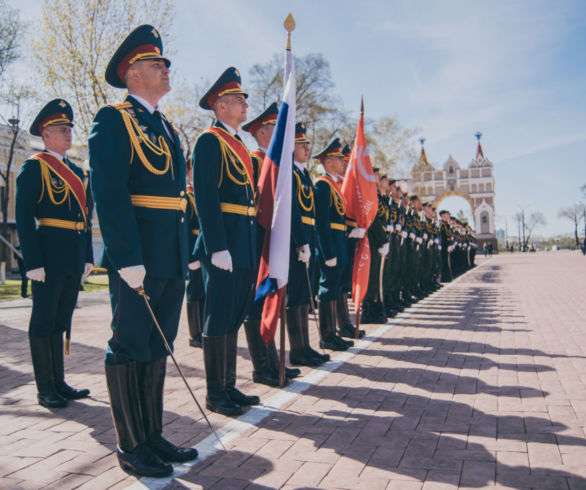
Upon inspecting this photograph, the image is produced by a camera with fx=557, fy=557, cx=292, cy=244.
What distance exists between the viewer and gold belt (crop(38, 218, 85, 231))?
4316 millimetres

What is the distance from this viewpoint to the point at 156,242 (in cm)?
310

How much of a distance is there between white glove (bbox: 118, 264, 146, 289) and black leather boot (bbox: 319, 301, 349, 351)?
344 cm

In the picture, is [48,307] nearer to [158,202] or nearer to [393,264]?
[158,202]

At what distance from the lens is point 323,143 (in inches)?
1348

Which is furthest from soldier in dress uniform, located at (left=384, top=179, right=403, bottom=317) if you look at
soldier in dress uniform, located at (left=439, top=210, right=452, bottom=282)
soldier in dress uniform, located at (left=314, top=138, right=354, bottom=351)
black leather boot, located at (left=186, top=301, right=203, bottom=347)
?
soldier in dress uniform, located at (left=439, top=210, right=452, bottom=282)

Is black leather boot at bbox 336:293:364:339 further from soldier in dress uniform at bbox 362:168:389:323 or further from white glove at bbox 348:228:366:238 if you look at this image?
soldier in dress uniform at bbox 362:168:389:323

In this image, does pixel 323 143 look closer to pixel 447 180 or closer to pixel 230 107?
pixel 230 107

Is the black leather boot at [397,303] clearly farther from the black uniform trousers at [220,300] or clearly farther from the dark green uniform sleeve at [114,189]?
the dark green uniform sleeve at [114,189]

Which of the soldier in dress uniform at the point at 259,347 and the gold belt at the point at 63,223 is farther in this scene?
the soldier in dress uniform at the point at 259,347

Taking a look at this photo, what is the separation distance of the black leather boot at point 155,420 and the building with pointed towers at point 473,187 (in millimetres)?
84883

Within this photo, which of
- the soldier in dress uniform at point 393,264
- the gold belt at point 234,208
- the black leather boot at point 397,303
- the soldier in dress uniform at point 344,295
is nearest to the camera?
the gold belt at point 234,208

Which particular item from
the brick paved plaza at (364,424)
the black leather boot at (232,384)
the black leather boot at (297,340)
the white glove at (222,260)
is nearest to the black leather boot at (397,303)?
the brick paved plaza at (364,424)

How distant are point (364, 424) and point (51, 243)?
8.82ft

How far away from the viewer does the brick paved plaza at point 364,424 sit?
285 centimetres
